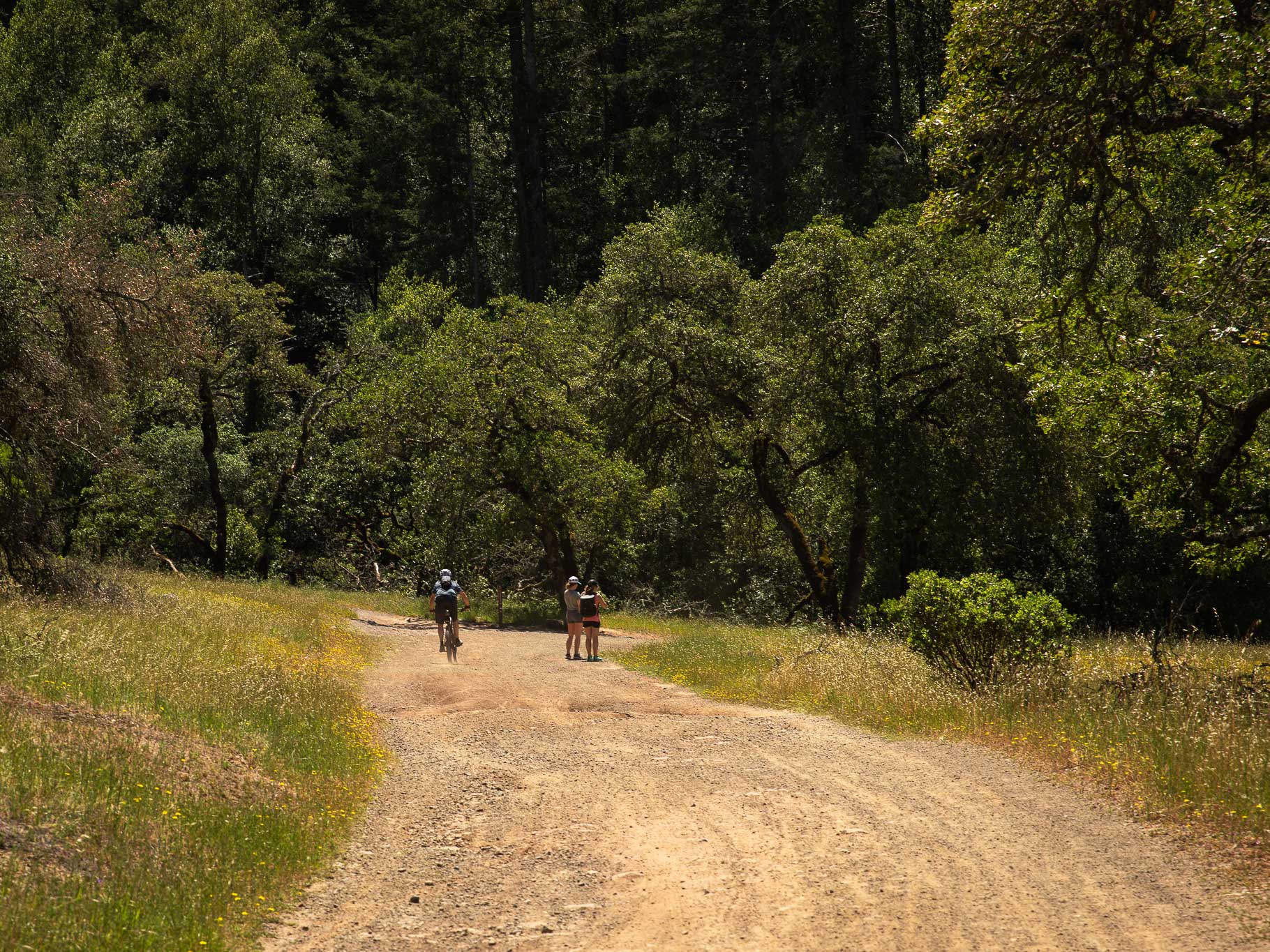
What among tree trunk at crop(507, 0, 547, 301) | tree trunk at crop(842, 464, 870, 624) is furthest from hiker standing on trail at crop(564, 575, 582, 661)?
tree trunk at crop(507, 0, 547, 301)

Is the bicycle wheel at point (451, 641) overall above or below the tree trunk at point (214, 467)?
below

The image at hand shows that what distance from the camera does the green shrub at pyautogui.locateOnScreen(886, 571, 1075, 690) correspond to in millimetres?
13281

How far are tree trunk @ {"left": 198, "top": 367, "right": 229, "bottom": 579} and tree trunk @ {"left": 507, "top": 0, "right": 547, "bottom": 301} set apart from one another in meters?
18.5

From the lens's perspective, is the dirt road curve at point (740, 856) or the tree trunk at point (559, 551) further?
the tree trunk at point (559, 551)

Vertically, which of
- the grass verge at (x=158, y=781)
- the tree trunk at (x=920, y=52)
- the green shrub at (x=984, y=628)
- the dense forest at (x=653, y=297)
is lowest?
the grass verge at (x=158, y=781)

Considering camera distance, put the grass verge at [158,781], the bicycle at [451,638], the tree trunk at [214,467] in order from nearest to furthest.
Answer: the grass verge at [158,781]
the bicycle at [451,638]
the tree trunk at [214,467]

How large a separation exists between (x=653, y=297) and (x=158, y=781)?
75.7 ft

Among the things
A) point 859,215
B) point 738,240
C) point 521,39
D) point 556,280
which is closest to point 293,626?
point 859,215

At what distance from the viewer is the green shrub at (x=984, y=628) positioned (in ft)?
43.6

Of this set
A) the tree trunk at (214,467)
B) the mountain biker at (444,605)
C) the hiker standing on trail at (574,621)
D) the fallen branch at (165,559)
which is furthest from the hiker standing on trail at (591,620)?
the tree trunk at (214,467)

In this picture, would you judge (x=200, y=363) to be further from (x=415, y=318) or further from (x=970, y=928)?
(x=970, y=928)

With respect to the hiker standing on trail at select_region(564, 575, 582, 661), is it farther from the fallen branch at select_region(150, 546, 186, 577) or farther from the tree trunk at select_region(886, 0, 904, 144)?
the tree trunk at select_region(886, 0, 904, 144)

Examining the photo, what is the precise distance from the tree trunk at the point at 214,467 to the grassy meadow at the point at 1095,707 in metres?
24.0

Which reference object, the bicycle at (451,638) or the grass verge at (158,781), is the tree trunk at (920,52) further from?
the grass verge at (158,781)
